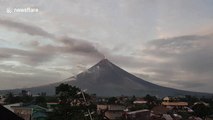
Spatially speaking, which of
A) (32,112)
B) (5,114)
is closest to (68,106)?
(32,112)

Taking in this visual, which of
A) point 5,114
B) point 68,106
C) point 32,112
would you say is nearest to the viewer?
point 5,114

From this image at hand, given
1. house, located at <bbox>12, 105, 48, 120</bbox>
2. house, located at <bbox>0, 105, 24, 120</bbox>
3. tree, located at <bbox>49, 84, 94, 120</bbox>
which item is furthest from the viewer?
house, located at <bbox>12, 105, 48, 120</bbox>

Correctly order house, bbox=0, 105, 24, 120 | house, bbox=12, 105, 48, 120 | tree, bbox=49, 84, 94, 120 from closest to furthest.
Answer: house, bbox=0, 105, 24, 120
tree, bbox=49, 84, 94, 120
house, bbox=12, 105, 48, 120

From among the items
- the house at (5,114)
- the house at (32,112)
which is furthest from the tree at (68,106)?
the house at (5,114)

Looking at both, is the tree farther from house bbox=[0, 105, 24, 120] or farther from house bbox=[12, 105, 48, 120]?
house bbox=[0, 105, 24, 120]

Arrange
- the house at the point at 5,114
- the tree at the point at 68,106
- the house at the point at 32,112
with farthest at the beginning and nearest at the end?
1. the house at the point at 32,112
2. the tree at the point at 68,106
3. the house at the point at 5,114

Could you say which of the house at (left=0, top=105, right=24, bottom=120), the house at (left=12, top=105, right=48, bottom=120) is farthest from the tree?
the house at (left=0, top=105, right=24, bottom=120)

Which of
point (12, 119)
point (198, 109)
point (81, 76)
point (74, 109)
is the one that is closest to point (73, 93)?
point (74, 109)

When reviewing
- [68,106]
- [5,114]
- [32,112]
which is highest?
[68,106]

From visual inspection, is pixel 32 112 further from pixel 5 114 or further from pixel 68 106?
Result: pixel 5 114

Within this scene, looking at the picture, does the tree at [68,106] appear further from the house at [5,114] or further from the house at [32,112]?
the house at [5,114]

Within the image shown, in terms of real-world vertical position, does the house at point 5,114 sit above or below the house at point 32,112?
above

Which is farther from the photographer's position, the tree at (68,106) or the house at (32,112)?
the house at (32,112)
